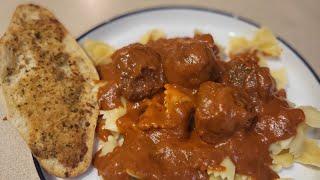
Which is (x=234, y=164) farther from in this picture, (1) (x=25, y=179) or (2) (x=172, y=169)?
(1) (x=25, y=179)

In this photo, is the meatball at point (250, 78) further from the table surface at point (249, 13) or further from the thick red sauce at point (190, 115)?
the table surface at point (249, 13)

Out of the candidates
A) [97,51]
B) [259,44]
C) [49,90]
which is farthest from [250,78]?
[49,90]

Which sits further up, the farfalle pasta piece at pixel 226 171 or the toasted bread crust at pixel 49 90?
the toasted bread crust at pixel 49 90

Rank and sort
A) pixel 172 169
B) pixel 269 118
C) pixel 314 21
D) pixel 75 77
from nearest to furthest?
pixel 172 169, pixel 269 118, pixel 75 77, pixel 314 21

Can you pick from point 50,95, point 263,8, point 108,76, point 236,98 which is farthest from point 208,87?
point 263,8

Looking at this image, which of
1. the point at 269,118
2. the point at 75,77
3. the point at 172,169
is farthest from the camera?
the point at 75,77

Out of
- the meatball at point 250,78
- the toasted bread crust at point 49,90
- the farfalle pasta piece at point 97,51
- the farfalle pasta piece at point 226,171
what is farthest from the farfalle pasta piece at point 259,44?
the toasted bread crust at point 49,90

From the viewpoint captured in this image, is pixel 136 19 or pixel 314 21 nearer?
pixel 136 19

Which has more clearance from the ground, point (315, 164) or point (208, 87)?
point (208, 87)
